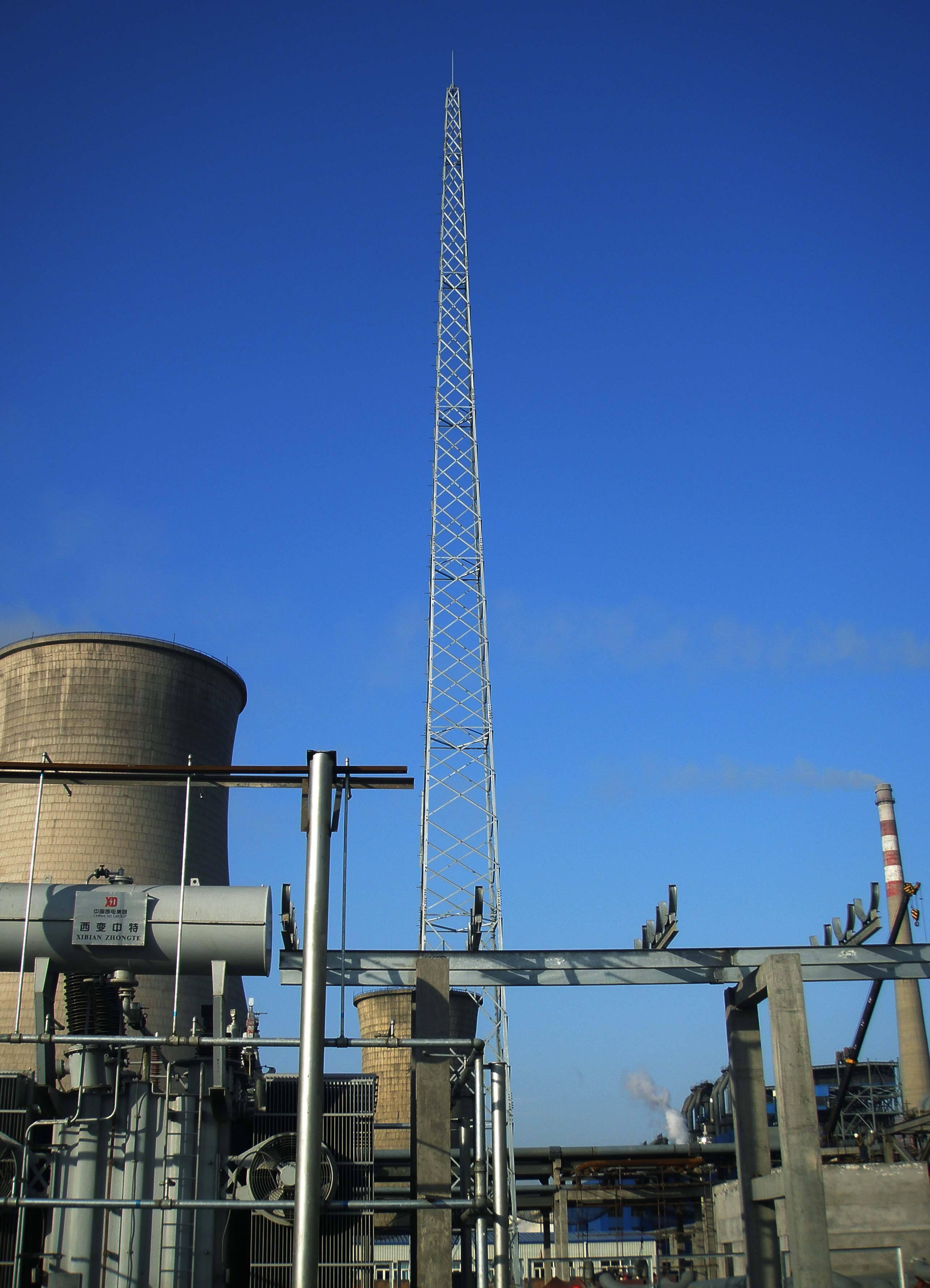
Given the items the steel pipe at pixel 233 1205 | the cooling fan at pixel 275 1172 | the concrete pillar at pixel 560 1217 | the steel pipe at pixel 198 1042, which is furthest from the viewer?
the concrete pillar at pixel 560 1217

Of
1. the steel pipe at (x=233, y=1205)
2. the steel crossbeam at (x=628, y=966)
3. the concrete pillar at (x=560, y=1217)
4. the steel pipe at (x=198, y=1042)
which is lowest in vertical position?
the concrete pillar at (x=560, y=1217)

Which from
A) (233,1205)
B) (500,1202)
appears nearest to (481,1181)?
(500,1202)

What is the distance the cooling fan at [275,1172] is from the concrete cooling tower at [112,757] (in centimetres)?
1550

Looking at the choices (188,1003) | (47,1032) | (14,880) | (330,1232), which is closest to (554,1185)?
(188,1003)

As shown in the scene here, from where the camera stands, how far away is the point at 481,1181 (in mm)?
11664

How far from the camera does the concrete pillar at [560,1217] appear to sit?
29328 millimetres

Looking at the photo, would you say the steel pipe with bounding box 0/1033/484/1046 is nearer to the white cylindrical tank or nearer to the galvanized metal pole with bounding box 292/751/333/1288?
the galvanized metal pole with bounding box 292/751/333/1288

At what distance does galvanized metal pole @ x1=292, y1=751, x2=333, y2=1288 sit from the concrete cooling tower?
21.3 metres

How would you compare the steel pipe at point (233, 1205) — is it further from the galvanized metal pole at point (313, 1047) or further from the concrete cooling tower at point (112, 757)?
the concrete cooling tower at point (112, 757)

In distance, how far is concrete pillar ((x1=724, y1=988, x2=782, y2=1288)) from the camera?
16766 millimetres

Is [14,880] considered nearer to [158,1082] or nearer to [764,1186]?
[158,1082]

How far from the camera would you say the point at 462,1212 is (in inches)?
490

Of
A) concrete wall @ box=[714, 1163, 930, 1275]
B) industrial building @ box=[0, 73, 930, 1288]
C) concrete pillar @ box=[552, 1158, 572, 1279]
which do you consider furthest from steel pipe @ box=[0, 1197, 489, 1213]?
concrete wall @ box=[714, 1163, 930, 1275]

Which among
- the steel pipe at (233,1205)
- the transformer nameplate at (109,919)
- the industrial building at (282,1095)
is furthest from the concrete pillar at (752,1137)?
the transformer nameplate at (109,919)
